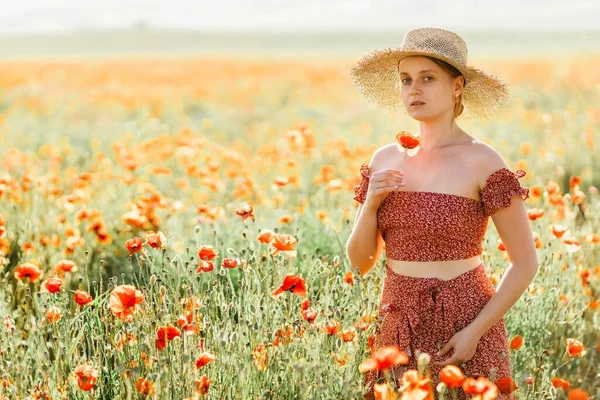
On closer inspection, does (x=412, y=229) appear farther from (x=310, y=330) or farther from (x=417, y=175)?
(x=310, y=330)

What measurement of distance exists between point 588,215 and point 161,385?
3.06 metres

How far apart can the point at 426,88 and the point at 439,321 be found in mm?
722

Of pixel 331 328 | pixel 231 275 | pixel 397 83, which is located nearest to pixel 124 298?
pixel 331 328

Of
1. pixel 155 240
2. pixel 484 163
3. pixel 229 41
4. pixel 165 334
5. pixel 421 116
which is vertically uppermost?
pixel 421 116

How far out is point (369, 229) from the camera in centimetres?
258

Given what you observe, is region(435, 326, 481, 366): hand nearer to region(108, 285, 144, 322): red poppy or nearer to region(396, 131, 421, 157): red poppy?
region(396, 131, 421, 157): red poppy

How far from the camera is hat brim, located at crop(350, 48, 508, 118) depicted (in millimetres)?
2584

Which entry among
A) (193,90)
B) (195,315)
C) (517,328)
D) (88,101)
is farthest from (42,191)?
(193,90)

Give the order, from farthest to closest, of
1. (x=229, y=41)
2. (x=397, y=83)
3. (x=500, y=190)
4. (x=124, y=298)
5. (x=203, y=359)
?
(x=229, y=41) < (x=397, y=83) < (x=500, y=190) < (x=124, y=298) < (x=203, y=359)

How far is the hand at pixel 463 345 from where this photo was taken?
2.41m

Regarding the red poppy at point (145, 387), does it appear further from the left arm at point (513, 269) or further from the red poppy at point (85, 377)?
the left arm at point (513, 269)

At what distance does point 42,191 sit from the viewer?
499cm

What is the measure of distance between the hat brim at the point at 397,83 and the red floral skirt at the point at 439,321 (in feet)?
1.89

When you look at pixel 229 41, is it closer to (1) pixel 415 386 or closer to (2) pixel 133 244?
(2) pixel 133 244
